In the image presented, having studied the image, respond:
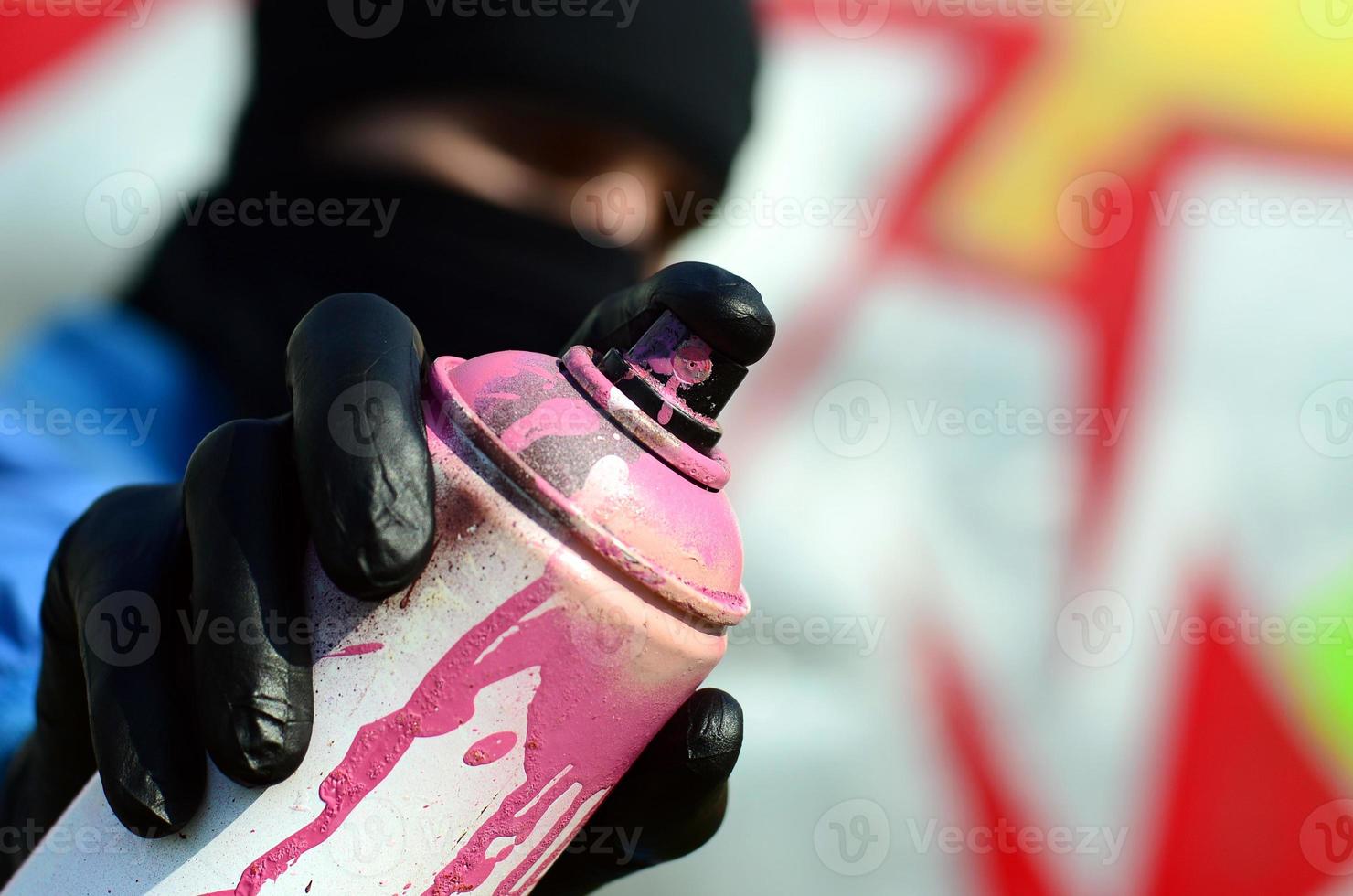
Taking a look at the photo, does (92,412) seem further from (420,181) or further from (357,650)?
(357,650)

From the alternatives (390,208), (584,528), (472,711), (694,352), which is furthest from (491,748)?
(390,208)

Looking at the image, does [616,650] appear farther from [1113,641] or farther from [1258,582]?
[1258,582]

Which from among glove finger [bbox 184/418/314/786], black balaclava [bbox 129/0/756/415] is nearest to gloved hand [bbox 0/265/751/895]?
glove finger [bbox 184/418/314/786]

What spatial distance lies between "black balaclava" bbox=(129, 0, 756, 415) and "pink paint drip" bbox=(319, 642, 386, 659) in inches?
32.3

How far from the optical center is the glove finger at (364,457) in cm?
53

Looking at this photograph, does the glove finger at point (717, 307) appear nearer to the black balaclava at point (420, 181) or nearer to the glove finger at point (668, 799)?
the glove finger at point (668, 799)

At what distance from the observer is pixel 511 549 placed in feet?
1.77

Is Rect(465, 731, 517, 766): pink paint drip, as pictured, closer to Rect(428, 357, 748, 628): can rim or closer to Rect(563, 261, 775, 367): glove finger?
Rect(428, 357, 748, 628): can rim

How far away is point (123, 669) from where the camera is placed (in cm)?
63

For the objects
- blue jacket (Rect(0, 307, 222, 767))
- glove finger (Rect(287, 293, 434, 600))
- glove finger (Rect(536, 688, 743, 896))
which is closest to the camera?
glove finger (Rect(287, 293, 434, 600))

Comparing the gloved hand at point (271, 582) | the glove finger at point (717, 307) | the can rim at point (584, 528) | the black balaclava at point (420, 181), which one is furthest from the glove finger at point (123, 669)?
the black balaclava at point (420, 181)

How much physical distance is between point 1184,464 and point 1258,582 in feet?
0.68

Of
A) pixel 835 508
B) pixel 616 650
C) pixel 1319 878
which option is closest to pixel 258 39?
pixel 835 508

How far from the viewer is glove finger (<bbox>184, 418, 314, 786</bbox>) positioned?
0.53m
